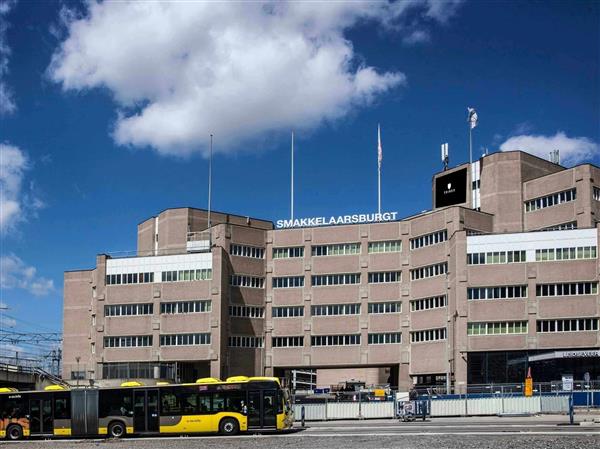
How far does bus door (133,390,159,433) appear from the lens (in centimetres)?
5169

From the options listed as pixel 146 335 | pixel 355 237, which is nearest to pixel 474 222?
pixel 355 237

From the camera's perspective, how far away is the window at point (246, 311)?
104000 millimetres

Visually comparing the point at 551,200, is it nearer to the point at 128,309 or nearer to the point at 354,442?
the point at 128,309

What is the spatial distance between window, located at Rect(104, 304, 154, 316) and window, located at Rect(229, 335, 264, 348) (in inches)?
401

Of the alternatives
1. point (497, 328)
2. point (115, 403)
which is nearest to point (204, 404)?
point (115, 403)

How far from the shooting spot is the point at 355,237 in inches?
4114

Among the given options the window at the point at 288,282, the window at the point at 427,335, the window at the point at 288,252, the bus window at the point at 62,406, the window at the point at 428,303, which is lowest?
the bus window at the point at 62,406

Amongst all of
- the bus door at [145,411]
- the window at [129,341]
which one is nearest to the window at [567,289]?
the window at [129,341]

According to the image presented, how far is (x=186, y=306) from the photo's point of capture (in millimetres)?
102750

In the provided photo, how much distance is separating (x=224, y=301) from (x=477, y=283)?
29137mm

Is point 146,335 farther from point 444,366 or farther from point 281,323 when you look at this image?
point 444,366

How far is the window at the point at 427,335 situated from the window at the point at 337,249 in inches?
469

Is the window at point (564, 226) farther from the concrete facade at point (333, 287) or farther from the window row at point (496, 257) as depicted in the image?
the window row at point (496, 257)

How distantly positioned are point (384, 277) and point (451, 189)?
16.8 m
